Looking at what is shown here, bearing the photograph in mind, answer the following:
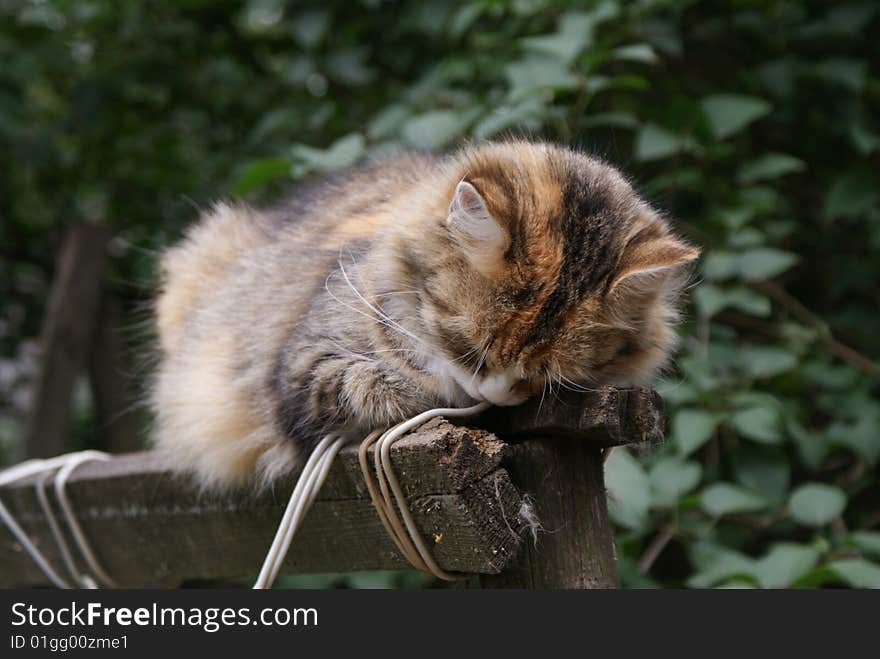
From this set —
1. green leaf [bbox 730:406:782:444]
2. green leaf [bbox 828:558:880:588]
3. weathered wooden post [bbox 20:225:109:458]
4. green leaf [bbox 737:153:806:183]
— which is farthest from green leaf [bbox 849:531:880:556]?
weathered wooden post [bbox 20:225:109:458]

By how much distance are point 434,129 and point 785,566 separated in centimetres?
139

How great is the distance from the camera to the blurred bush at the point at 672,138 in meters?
2.41

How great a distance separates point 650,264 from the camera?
143 centimetres

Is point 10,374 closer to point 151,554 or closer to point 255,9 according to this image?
point 255,9

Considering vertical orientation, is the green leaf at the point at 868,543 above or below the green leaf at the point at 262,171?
below

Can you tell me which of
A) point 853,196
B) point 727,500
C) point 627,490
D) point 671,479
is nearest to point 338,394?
point 627,490

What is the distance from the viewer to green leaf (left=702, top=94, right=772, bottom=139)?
2.60 m

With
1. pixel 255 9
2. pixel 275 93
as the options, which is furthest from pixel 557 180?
pixel 275 93

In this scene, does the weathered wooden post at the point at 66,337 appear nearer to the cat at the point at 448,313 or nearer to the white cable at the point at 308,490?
the cat at the point at 448,313

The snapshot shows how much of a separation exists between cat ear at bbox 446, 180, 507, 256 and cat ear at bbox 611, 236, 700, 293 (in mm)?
194

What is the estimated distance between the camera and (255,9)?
10.2 ft

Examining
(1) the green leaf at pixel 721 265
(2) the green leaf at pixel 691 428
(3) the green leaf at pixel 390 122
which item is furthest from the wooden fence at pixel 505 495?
(3) the green leaf at pixel 390 122

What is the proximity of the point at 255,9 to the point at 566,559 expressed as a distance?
2426 millimetres

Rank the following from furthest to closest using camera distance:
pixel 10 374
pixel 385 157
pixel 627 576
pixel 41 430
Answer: pixel 10 374 → pixel 41 430 → pixel 385 157 → pixel 627 576
